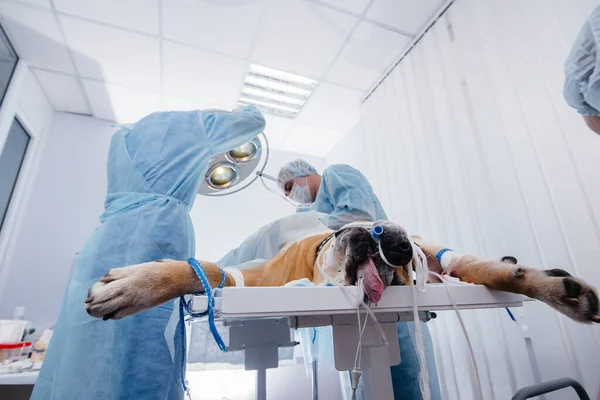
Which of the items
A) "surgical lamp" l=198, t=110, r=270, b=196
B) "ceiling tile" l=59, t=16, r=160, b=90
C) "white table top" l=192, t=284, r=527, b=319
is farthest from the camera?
"ceiling tile" l=59, t=16, r=160, b=90

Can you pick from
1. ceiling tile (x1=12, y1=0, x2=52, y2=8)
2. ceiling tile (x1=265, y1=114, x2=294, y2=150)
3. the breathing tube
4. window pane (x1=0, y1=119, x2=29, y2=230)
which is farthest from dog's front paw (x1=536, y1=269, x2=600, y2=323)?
window pane (x1=0, y1=119, x2=29, y2=230)

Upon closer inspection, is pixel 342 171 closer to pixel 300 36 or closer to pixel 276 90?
pixel 300 36

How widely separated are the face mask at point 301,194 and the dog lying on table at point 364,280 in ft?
2.56

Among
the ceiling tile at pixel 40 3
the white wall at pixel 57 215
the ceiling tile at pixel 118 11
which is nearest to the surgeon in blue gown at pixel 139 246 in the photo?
the ceiling tile at pixel 118 11

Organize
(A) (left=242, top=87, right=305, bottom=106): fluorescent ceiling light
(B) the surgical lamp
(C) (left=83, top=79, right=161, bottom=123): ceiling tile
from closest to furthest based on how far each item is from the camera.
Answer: (B) the surgical lamp → (C) (left=83, top=79, right=161, bottom=123): ceiling tile → (A) (left=242, top=87, right=305, bottom=106): fluorescent ceiling light

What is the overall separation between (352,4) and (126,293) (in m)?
1.79

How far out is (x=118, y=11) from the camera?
1.71 meters

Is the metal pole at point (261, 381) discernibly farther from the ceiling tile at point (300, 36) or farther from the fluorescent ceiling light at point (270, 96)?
the fluorescent ceiling light at point (270, 96)

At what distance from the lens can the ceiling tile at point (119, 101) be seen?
7.41ft

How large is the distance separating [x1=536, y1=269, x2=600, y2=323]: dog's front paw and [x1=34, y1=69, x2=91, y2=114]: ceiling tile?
275 centimetres

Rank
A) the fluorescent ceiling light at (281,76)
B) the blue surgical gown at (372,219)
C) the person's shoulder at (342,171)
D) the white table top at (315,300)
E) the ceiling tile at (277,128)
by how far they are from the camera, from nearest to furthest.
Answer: the white table top at (315,300) → the blue surgical gown at (372,219) → the person's shoulder at (342,171) → the fluorescent ceiling light at (281,76) → the ceiling tile at (277,128)

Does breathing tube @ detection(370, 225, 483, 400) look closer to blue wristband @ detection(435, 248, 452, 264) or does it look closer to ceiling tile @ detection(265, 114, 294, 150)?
blue wristband @ detection(435, 248, 452, 264)

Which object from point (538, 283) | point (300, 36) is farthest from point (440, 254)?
point (300, 36)

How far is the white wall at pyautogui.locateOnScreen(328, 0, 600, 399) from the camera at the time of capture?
3.36 feet
